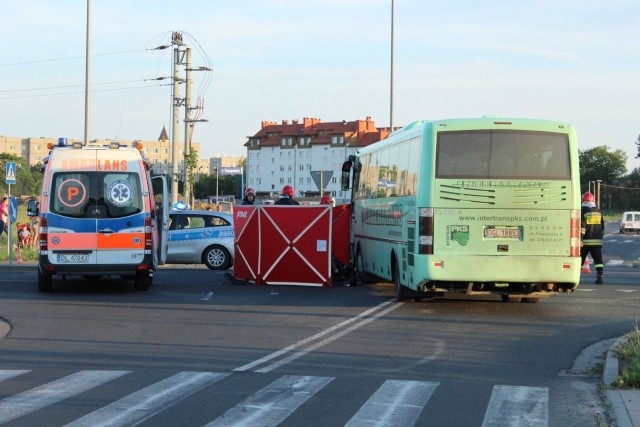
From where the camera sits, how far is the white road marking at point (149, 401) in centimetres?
762

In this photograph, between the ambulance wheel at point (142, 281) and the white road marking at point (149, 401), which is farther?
the ambulance wheel at point (142, 281)

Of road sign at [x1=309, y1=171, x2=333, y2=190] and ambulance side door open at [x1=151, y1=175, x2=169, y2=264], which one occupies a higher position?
road sign at [x1=309, y1=171, x2=333, y2=190]

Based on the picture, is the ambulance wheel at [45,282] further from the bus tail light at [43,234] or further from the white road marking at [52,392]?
the white road marking at [52,392]

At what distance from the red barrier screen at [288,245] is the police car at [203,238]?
15.8ft

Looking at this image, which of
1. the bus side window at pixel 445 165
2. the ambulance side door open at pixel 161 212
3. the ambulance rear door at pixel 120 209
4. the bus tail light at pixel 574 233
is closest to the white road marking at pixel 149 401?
the bus side window at pixel 445 165

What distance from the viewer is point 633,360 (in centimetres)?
961

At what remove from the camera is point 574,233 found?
15117 mm

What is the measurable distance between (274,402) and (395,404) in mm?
1029

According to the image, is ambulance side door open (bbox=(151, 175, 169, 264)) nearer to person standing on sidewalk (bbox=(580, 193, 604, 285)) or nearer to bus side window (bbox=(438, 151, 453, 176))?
bus side window (bbox=(438, 151, 453, 176))

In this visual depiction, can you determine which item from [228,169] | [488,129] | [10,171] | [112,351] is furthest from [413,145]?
[228,169]

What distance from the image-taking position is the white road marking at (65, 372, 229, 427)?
7623 millimetres

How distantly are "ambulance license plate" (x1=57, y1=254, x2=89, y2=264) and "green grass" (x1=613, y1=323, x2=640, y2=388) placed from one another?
33.8 feet

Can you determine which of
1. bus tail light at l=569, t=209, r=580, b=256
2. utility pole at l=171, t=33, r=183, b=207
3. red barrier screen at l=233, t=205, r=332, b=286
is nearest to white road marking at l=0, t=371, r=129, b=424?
bus tail light at l=569, t=209, r=580, b=256

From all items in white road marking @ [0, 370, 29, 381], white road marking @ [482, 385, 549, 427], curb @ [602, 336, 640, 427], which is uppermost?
curb @ [602, 336, 640, 427]
